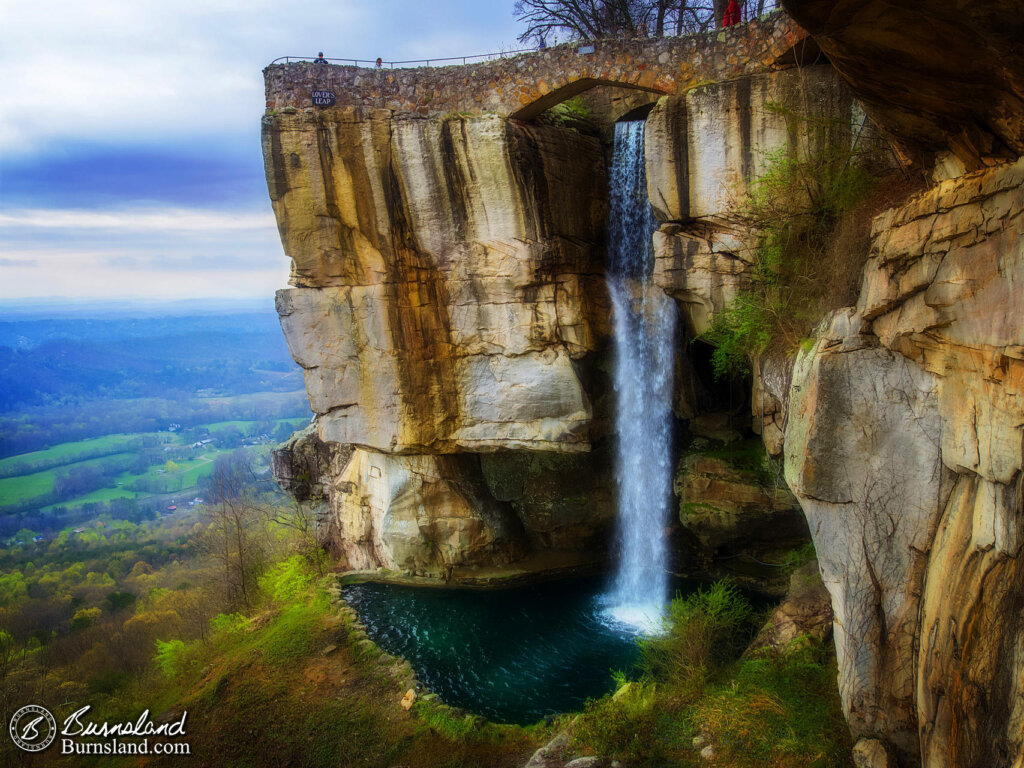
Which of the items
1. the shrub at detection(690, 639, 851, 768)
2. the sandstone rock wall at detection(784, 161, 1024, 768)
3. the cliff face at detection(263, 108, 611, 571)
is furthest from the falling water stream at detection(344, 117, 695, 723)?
the sandstone rock wall at detection(784, 161, 1024, 768)

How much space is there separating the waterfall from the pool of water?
109cm

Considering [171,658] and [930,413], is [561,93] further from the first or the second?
[171,658]

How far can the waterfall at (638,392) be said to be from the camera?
48.5 ft

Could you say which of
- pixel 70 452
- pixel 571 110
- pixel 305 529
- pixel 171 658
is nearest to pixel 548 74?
pixel 571 110

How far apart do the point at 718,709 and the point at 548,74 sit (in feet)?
40.0

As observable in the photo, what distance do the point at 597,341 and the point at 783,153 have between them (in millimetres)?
5961

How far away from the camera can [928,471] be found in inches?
287

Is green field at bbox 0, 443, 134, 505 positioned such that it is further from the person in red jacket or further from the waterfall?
the person in red jacket

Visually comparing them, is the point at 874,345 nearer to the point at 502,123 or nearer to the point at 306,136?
the point at 502,123

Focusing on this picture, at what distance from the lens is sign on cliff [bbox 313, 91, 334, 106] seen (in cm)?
1408

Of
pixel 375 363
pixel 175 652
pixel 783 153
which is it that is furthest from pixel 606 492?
pixel 175 652

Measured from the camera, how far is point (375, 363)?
1567 cm

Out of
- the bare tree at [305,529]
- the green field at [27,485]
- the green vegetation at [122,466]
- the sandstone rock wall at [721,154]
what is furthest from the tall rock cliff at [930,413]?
the green field at [27,485]

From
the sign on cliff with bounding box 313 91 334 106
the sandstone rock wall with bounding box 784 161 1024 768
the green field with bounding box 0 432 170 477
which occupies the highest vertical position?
the sign on cliff with bounding box 313 91 334 106
